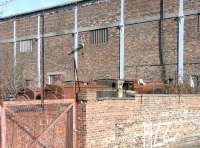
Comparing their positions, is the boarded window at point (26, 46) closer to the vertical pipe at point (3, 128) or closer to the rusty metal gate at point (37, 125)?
the rusty metal gate at point (37, 125)

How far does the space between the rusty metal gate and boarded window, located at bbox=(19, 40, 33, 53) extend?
107ft

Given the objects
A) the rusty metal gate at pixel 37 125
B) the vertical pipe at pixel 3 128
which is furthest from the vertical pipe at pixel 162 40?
the vertical pipe at pixel 3 128

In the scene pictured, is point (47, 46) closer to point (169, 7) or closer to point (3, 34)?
point (3, 34)

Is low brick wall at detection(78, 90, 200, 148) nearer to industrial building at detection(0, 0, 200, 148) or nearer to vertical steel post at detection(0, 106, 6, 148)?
industrial building at detection(0, 0, 200, 148)

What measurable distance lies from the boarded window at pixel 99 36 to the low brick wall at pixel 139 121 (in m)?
18.3

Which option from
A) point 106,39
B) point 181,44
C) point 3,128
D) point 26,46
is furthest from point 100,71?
point 3,128

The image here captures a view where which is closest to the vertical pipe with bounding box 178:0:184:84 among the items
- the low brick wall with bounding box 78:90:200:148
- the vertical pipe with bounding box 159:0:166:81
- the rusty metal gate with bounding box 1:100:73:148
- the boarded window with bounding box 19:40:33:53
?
the vertical pipe with bounding box 159:0:166:81

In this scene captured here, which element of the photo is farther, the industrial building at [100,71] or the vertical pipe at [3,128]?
the industrial building at [100,71]

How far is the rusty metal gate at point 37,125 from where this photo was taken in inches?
419

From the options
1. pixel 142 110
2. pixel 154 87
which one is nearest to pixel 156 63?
pixel 154 87

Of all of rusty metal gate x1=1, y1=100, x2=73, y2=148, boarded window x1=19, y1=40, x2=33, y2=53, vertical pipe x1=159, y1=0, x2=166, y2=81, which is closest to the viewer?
rusty metal gate x1=1, y1=100, x2=73, y2=148

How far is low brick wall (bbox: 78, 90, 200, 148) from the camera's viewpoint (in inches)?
500

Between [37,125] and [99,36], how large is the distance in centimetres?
2702

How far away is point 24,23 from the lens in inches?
1761
